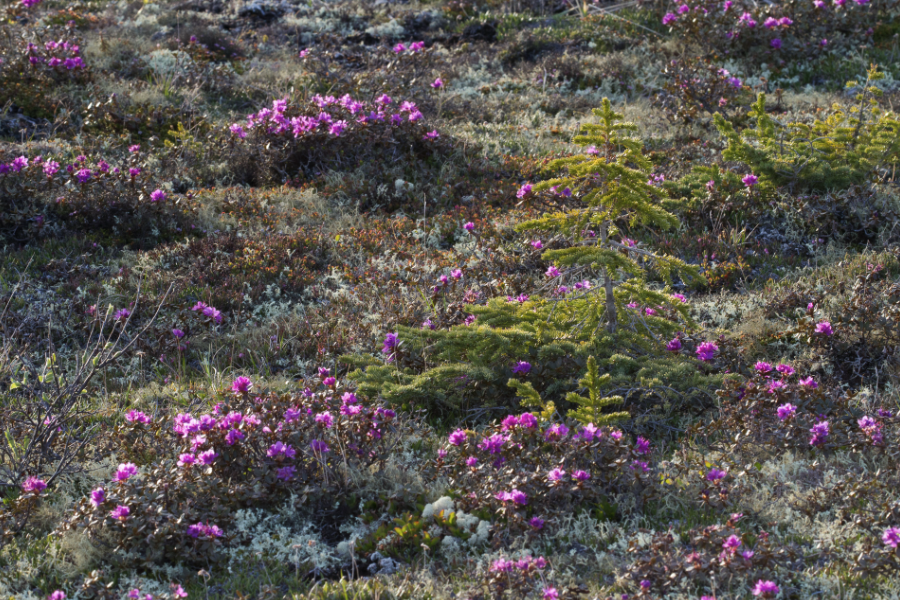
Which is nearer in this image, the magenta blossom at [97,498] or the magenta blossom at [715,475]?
the magenta blossom at [97,498]

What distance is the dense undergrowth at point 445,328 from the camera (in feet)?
12.8

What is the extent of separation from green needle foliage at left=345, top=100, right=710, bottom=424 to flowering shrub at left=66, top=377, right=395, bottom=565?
557 mm

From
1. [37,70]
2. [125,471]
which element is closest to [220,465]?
[125,471]

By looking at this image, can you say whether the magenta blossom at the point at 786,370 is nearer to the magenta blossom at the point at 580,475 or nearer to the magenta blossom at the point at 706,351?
the magenta blossom at the point at 706,351

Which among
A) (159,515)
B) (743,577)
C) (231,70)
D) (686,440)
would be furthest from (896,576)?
(231,70)

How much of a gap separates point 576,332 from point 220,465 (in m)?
2.27

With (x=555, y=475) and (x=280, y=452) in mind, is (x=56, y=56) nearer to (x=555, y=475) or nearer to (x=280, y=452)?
(x=280, y=452)

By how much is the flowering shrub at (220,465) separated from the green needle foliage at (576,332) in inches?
21.9

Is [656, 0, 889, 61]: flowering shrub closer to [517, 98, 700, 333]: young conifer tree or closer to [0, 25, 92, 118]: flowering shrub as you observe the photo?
[517, 98, 700, 333]: young conifer tree

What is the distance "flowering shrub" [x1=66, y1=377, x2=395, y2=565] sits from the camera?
12.7ft

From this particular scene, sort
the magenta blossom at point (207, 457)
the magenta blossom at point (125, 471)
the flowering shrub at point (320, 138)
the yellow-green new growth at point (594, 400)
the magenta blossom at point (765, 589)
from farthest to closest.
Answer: the flowering shrub at point (320, 138) → the yellow-green new growth at point (594, 400) → the magenta blossom at point (207, 457) → the magenta blossom at point (125, 471) → the magenta blossom at point (765, 589)

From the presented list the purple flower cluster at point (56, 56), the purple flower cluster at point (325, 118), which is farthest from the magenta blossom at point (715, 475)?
the purple flower cluster at point (56, 56)

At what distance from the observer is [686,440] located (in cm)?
469

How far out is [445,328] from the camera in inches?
220
